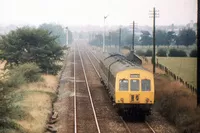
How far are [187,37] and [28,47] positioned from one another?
1874 inches

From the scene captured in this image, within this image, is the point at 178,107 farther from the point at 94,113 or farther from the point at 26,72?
the point at 26,72

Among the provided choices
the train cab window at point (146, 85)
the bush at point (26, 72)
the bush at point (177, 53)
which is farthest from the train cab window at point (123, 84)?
the bush at point (177, 53)

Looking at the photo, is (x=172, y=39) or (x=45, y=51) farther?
(x=172, y=39)

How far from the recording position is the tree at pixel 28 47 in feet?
121

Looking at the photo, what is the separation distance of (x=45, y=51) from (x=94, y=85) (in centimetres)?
699

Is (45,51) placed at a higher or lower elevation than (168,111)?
higher

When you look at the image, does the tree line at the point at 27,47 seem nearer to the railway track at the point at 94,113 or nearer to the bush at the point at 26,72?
the bush at the point at 26,72

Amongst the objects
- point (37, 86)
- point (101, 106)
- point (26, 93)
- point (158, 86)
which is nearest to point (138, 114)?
point (101, 106)

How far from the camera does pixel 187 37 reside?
252ft

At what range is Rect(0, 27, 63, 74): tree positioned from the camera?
36.8m

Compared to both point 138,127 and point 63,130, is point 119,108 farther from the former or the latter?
point 63,130

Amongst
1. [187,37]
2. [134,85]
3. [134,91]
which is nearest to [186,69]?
[134,85]

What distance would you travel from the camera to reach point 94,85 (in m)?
34.6

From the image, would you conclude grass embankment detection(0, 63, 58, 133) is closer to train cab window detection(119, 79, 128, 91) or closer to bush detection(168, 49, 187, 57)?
train cab window detection(119, 79, 128, 91)
